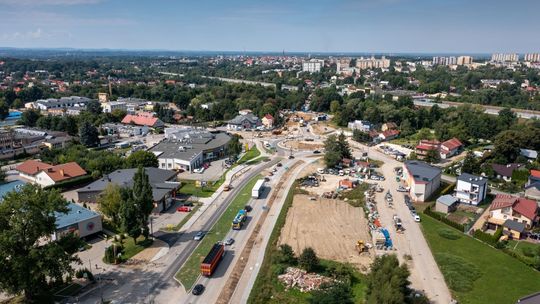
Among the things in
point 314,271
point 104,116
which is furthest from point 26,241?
point 104,116

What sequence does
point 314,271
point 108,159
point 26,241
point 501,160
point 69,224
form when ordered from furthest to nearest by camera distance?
point 501,160 → point 108,159 → point 69,224 → point 314,271 → point 26,241

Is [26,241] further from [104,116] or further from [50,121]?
[104,116]

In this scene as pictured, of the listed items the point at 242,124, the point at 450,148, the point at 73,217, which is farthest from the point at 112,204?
the point at 242,124

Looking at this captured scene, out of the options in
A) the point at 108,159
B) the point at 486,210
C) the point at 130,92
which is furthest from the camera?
the point at 130,92

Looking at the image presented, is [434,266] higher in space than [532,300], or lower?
lower

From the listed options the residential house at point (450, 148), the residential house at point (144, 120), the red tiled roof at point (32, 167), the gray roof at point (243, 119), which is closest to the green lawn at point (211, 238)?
the red tiled roof at point (32, 167)

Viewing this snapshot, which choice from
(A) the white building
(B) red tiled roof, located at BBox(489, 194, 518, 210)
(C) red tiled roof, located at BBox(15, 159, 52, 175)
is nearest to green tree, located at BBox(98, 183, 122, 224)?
(C) red tiled roof, located at BBox(15, 159, 52, 175)

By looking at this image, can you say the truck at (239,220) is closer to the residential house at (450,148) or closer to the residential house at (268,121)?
the residential house at (450,148)

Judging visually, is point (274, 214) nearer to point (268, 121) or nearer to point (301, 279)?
point (301, 279)
